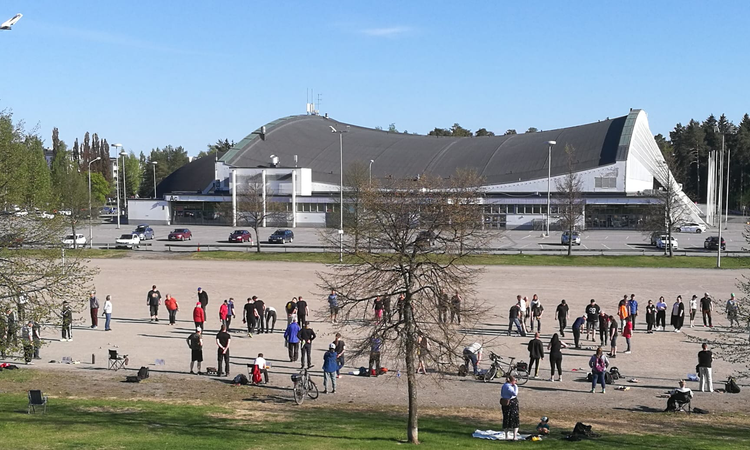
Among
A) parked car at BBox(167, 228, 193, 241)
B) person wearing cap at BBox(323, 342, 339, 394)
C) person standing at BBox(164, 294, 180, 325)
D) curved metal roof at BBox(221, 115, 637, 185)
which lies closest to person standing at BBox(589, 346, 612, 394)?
person wearing cap at BBox(323, 342, 339, 394)

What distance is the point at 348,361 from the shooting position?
1595cm

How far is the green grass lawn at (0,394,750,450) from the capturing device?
1359cm

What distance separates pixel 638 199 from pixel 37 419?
230 ft

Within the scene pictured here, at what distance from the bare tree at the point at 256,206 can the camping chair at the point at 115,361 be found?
31.1 metres

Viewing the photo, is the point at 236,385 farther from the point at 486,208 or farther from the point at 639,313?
the point at 486,208

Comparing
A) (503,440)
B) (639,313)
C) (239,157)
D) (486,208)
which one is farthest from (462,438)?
(239,157)

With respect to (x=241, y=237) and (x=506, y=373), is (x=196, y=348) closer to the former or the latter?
(x=506, y=373)

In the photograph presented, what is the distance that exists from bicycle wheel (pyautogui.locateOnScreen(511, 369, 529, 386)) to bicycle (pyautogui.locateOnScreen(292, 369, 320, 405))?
5547mm

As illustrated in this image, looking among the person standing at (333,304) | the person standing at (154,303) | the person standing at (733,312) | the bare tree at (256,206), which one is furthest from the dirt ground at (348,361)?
the bare tree at (256,206)

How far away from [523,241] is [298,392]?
48892mm

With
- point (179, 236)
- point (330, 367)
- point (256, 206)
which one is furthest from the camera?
point (179, 236)

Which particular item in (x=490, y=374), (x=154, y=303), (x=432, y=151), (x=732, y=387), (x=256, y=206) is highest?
(x=432, y=151)

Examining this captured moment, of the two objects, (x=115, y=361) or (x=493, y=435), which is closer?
(x=493, y=435)

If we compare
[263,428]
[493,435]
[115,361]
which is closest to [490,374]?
[493,435]
